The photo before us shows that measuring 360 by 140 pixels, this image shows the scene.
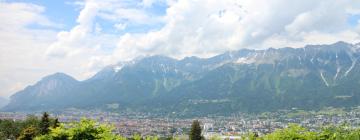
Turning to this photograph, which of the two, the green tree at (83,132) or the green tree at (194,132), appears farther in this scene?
the green tree at (194,132)

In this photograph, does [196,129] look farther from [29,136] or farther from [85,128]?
[85,128]

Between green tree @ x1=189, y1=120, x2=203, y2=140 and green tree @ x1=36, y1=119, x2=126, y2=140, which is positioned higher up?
green tree @ x1=36, y1=119, x2=126, y2=140

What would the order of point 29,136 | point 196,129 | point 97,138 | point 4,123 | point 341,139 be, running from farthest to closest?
point 4,123 < point 196,129 < point 29,136 < point 341,139 < point 97,138

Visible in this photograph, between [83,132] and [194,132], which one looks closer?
[83,132]

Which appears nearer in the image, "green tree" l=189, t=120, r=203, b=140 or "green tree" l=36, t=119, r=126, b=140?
"green tree" l=36, t=119, r=126, b=140

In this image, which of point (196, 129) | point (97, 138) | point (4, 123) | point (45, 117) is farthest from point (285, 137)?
point (4, 123)

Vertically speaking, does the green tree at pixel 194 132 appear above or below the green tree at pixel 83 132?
below

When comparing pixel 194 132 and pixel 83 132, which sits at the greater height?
pixel 83 132

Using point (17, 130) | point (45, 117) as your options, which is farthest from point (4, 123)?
point (45, 117)

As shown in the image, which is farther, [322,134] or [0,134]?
[0,134]

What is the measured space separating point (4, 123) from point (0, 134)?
9.46 m

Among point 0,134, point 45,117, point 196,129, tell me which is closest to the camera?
point 45,117

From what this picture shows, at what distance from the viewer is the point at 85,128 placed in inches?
914

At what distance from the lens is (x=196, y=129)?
84938 millimetres
